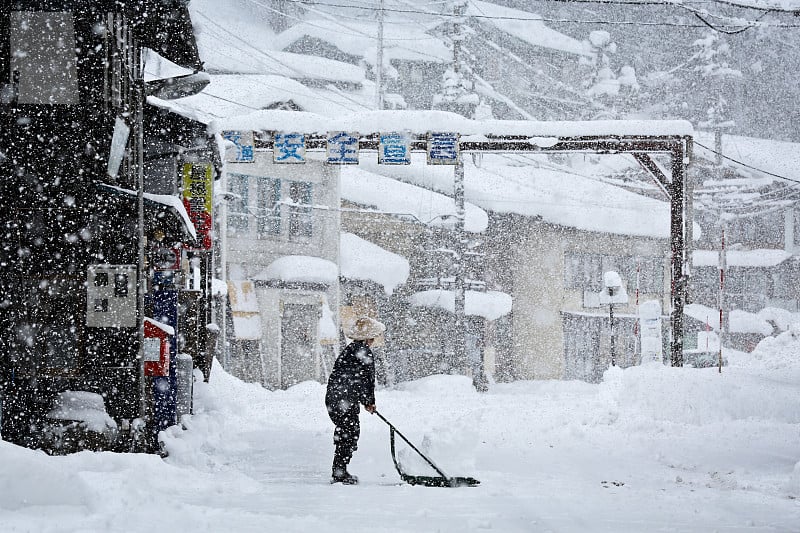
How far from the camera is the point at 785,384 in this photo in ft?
45.4

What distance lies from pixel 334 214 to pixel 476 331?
7.97 meters

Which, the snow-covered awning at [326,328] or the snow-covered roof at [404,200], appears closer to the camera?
the snow-covered awning at [326,328]

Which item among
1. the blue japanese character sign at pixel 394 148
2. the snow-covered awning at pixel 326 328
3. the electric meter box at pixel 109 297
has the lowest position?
the snow-covered awning at pixel 326 328

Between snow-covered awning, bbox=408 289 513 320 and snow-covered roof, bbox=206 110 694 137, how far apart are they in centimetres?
1312

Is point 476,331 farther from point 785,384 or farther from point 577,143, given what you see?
point 785,384

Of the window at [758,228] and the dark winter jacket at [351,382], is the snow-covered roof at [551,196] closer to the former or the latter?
the window at [758,228]

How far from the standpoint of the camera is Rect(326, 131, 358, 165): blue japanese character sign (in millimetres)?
19203

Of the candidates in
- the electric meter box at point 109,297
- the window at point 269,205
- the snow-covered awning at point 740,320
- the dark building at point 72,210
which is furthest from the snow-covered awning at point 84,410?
the snow-covered awning at point 740,320

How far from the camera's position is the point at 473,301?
3294cm

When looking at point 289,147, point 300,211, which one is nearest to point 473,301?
point 300,211

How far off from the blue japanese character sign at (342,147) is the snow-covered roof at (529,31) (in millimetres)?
33321

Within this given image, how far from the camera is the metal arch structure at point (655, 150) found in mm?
18812

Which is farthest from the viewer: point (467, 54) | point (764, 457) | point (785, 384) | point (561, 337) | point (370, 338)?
point (467, 54)

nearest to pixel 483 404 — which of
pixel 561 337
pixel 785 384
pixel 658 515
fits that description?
pixel 785 384
